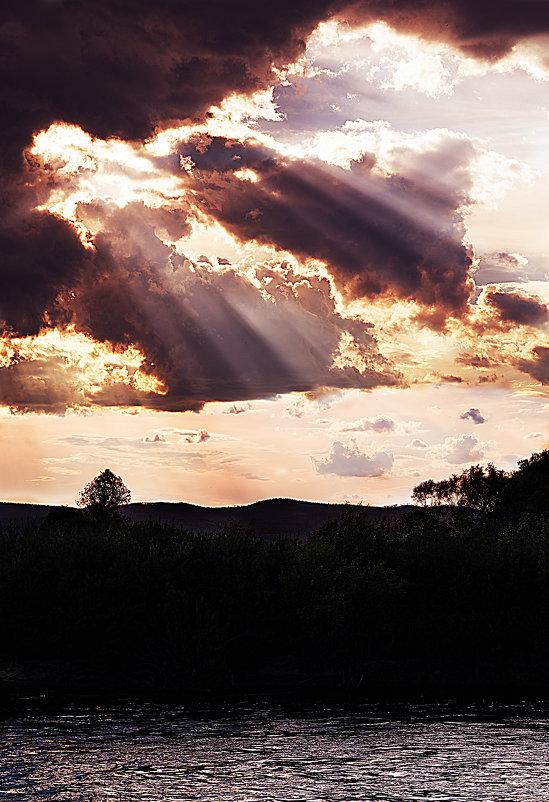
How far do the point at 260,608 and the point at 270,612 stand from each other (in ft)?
2.89

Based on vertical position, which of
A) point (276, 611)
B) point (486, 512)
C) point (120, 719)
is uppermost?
point (486, 512)

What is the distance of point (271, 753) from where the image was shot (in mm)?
33938

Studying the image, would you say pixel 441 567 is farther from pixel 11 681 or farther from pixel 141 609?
pixel 11 681

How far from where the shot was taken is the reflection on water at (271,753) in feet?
93.5

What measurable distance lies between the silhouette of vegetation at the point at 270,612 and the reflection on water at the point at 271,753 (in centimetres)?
643

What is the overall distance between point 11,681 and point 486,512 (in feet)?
227

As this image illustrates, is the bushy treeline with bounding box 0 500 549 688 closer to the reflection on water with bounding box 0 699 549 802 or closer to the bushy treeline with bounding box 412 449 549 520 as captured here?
the reflection on water with bounding box 0 699 549 802

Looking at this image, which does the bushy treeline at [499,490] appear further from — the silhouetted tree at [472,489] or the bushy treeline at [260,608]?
the bushy treeline at [260,608]

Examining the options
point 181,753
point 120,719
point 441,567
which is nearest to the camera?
point 181,753

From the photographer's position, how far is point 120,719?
134ft

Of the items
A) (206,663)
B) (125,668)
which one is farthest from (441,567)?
(125,668)

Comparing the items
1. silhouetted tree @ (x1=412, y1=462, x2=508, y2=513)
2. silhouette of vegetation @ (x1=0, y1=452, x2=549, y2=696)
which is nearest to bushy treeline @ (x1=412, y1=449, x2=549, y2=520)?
silhouetted tree @ (x1=412, y1=462, x2=508, y2=513)

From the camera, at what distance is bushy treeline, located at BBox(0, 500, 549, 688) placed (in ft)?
168

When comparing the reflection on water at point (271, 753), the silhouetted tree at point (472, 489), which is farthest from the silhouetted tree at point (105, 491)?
the reflection on water at point (271, 753)
